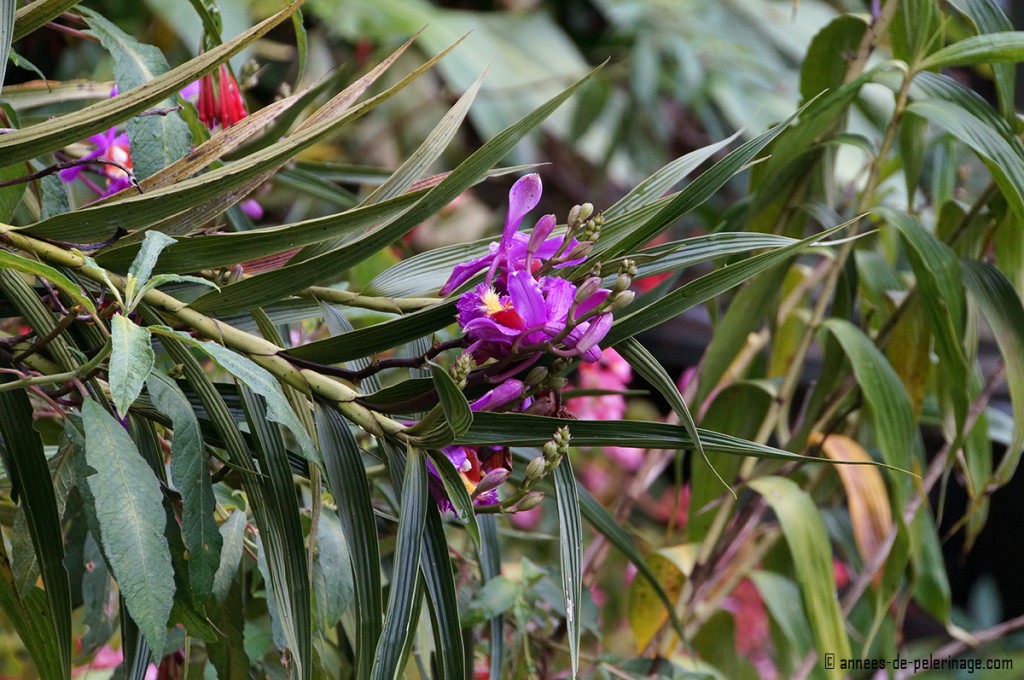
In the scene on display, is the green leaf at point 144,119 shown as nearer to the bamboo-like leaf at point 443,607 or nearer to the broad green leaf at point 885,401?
the bamboo-like leaf at point 443,607

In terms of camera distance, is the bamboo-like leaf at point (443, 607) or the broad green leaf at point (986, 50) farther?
the broad green leaf at point (986, 50)

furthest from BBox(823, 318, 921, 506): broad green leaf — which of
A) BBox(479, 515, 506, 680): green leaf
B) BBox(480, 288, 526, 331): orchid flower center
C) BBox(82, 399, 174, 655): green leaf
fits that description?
BBox(82, 399, 174, 655): green leaf

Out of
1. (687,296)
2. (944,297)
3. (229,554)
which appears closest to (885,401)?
(944,297)

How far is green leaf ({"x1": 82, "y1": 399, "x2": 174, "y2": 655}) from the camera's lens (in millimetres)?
328

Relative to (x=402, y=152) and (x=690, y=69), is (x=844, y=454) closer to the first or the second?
(x=690, y=69)

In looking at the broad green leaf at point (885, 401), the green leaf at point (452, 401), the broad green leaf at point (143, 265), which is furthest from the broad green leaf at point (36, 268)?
the broad green leaf at point (885, 401)

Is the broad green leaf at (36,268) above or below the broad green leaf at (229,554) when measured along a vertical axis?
above

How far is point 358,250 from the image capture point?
0.40 m

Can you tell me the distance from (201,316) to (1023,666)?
128 centimetres

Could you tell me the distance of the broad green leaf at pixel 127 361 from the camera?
28 cm

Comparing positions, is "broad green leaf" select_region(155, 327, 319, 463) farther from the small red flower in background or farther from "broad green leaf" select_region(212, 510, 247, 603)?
the small red flower in background

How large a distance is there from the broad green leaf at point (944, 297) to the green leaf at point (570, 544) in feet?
1.18

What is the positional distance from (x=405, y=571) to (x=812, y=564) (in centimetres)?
44

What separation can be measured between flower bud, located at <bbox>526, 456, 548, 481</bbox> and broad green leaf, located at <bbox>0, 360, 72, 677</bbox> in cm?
22
